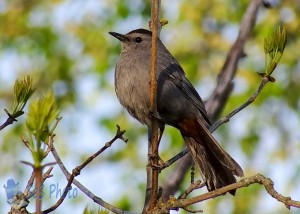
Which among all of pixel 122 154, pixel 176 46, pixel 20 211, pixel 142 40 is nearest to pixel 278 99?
pixel 176 46

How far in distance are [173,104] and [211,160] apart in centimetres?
54

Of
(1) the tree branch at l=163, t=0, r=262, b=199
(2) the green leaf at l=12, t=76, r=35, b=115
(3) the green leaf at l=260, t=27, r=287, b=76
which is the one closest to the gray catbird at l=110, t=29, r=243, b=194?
(1) the tree branch at l=163, t=0, r=262, b=199

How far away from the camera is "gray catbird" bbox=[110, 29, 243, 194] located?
11.5 feet

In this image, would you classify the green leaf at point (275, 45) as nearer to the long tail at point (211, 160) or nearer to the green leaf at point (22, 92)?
the long tail at point (211, 160)

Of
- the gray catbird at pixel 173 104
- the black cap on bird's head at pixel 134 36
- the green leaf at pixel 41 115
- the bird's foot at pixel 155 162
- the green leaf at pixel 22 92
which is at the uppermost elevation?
the black cap on bird's head at pixel 134 36

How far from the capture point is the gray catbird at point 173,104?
3519 millimetres

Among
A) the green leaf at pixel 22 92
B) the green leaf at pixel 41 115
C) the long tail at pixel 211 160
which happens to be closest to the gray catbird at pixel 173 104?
the long tail at pixel 211 160

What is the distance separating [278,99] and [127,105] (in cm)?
383

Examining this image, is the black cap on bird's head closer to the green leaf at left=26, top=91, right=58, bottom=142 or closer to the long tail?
the long tail

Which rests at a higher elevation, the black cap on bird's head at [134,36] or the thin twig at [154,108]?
the black cap on bird's head at [134,36]

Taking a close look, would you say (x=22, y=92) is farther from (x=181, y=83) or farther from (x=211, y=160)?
(x=181, y=83)

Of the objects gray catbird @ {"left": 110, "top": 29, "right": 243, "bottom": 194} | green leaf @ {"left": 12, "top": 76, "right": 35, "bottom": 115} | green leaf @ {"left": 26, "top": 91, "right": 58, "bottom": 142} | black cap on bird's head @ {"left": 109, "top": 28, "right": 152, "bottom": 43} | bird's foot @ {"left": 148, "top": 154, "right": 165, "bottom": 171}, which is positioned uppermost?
black cap on bird's head @ {"left": 109, "top": 28, "right": 152, "bottom": 43}

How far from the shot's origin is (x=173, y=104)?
3967 millimetres

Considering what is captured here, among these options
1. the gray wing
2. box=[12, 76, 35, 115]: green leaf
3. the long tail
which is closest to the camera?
box=[12, 76, 35, 115]: green leaf
